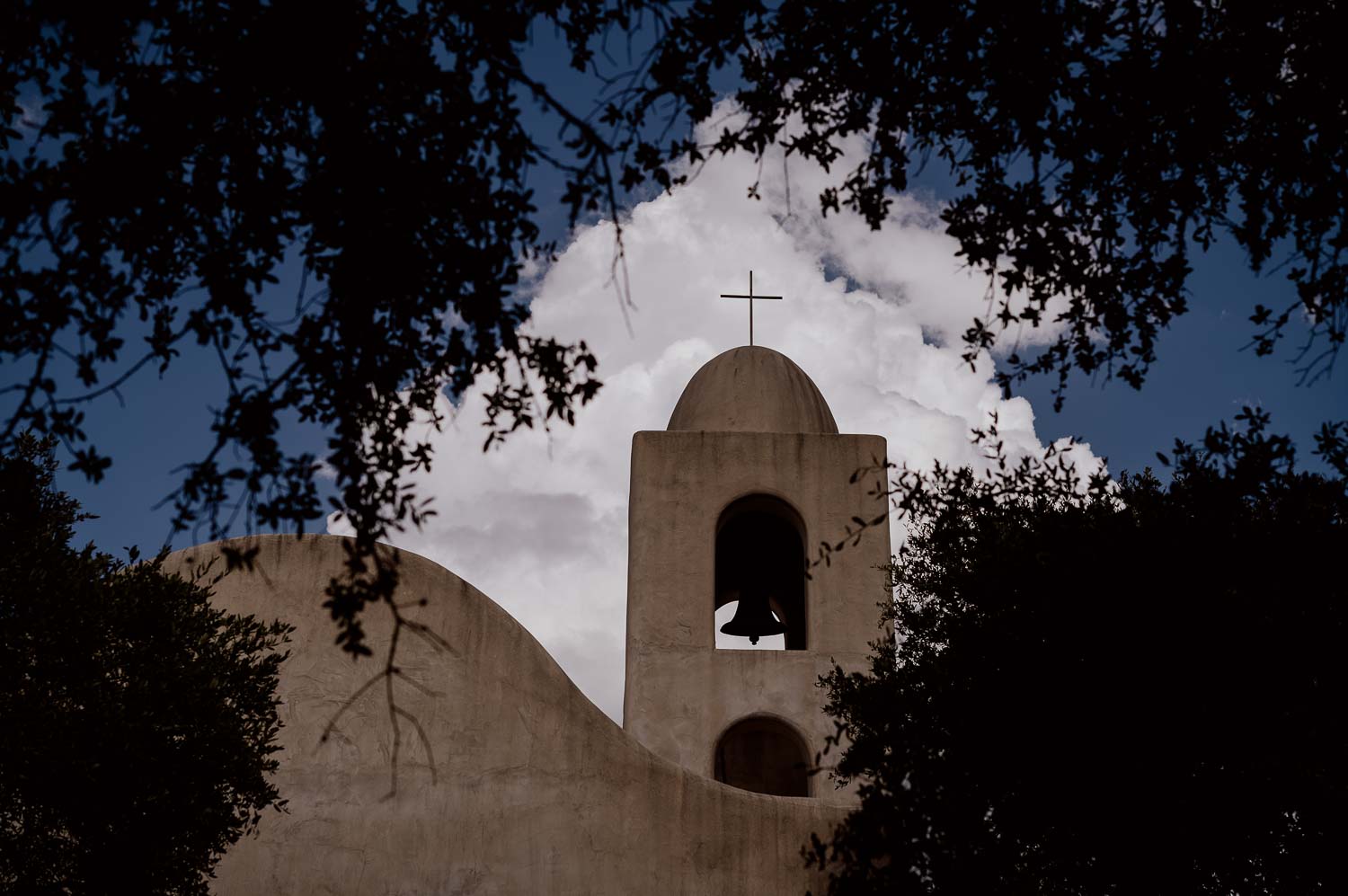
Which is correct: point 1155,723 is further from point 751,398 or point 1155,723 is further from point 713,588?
point 751,398

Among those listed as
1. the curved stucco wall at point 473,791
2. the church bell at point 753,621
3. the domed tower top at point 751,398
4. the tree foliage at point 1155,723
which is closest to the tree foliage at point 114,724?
Answer: the curved stucco wall at point 473,791

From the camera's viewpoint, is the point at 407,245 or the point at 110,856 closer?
the point at 407,245

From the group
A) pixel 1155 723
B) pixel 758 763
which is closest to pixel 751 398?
pixel 758 763

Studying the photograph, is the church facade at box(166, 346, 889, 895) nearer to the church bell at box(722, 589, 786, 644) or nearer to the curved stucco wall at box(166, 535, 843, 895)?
the curved stucco wall at box(166, 535, 843, 895)

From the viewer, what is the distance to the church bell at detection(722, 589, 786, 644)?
1536 centimetres

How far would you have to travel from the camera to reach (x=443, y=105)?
4.23 metres

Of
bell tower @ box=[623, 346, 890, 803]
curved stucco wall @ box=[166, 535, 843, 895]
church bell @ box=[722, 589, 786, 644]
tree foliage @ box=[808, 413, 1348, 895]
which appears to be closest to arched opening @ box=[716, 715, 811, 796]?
bell tower @ box=[623, 346, 890, 803]

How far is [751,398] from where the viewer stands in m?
14.5

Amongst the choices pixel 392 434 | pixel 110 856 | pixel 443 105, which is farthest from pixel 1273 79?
pixel 110 856

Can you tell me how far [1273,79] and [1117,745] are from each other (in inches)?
161

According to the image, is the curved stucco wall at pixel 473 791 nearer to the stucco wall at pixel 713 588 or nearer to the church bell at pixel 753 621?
the stucco wall at pixel 713 588

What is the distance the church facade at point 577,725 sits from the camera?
10.1m

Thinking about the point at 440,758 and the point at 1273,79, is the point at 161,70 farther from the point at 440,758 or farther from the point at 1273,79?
the point at 440,758

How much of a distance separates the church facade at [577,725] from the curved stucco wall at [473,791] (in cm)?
2
